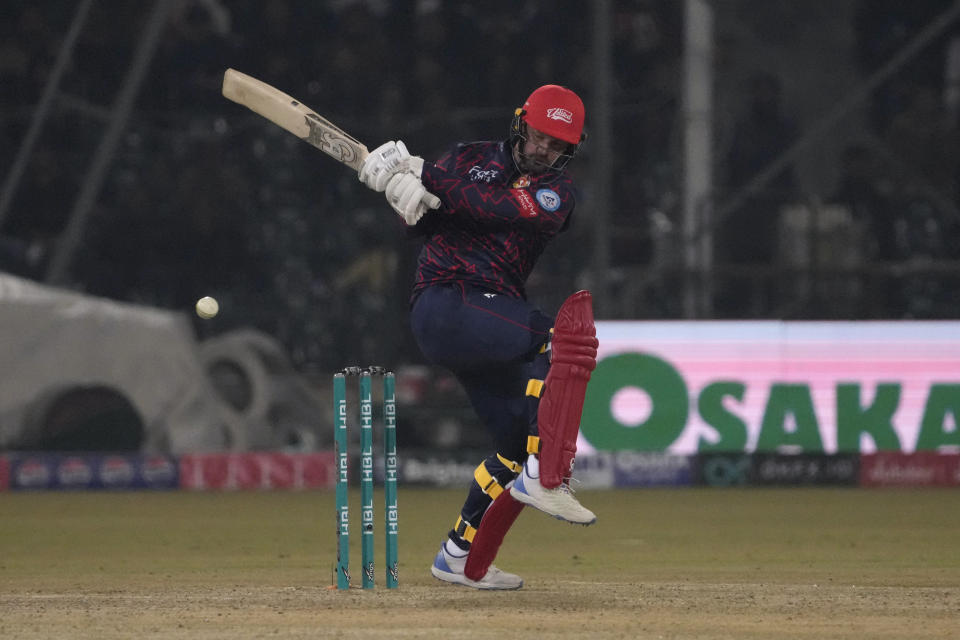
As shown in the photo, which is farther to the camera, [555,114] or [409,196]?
[555,114]

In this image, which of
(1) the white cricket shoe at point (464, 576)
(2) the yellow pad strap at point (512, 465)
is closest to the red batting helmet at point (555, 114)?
(2) the yellow pad strap at point (512, 465)

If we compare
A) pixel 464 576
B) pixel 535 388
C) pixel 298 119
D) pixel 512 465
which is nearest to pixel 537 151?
pixel 535 388

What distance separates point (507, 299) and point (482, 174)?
43 cm

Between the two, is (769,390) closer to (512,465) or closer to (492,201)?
(512,465)

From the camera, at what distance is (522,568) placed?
6.92 metres

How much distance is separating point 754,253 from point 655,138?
4.35 ft

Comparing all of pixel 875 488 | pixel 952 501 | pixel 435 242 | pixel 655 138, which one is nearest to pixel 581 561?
pixel 435 242

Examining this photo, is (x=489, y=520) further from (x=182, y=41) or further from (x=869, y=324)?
(x=182, y=41)

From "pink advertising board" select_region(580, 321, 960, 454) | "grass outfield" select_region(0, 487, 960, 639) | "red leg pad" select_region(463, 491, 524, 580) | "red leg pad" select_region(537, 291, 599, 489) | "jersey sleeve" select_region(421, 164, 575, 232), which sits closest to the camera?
"grass outfield" select_region(0, 487, 960, 639)

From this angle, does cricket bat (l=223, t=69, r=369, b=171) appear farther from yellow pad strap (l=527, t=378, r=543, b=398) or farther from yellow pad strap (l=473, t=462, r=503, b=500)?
yellow pad strap (l=473, t=462, r=503, b=500)

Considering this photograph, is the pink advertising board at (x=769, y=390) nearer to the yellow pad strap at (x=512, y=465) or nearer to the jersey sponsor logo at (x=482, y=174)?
the yellow pad strap at (x=512, y=465)

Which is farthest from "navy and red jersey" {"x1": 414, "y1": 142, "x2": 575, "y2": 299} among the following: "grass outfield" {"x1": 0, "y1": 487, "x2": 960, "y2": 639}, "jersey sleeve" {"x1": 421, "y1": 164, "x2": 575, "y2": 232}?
"grass outfield" {"x1": 0, "y1": 487, "x2": 960, "y2": 639}

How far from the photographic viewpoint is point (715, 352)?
1197 cm

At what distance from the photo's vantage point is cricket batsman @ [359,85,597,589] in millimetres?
4926
